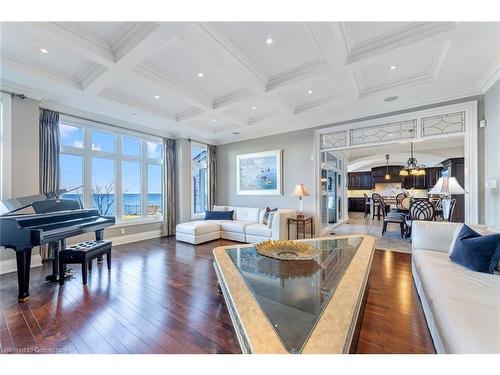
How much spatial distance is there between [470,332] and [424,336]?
0.79 meters

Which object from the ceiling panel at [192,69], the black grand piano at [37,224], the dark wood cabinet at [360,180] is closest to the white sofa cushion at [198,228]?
the black grand piano at [37,224]

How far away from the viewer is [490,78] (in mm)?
2977

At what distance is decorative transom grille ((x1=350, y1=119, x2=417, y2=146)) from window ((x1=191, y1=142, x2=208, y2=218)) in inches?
165

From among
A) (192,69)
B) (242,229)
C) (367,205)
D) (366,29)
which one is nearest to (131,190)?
(242,229)

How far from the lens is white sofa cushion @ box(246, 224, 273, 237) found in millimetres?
4688

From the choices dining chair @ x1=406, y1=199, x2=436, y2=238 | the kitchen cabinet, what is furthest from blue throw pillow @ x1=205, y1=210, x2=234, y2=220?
the kitchen cabinet

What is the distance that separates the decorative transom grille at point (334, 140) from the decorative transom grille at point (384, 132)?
0.17m

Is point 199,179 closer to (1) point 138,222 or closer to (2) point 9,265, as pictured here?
(1) point 138,222

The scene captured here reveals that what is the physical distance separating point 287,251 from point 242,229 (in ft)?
9.30

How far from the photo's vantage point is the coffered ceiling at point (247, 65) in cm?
221

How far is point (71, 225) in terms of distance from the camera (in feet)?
9.71

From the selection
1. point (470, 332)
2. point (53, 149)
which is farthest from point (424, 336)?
point (53, 149)

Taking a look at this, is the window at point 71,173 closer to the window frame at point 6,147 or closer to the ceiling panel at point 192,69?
the window frame at point 6,147

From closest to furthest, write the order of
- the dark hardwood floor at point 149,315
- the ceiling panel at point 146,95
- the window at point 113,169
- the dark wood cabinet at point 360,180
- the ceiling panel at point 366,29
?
the dark hardwood floor at point 149,315 < the ceiling panel at point 366,29 < the ceiling panel at point 146,95 < the window at point 113,169 < the dark wood cabinet at point 360,180
